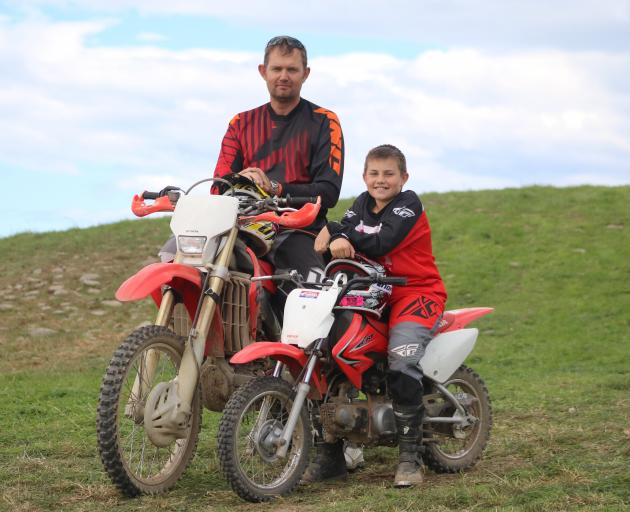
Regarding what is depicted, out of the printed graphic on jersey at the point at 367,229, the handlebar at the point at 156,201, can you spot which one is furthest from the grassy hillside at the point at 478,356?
the handlebar at the point at 156,201

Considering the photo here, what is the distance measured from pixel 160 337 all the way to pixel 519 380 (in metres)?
6.30

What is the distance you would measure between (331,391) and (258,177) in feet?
4.42

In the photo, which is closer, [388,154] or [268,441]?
[268,441]

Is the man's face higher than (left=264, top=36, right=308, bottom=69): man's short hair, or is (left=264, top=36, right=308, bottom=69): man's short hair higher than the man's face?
(left=264, top=36, right=308, bottom=69): man's short hair

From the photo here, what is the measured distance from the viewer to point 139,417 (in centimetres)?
545

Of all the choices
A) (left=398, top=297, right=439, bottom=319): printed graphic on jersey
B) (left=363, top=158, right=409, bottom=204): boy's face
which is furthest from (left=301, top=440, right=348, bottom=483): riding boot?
(left=363, top=158, right=409, bottom=204): boy's face

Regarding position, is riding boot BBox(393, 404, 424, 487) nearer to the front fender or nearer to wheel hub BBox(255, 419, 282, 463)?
the front fender

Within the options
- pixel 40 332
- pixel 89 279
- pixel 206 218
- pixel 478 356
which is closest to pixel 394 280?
pixel 206 218

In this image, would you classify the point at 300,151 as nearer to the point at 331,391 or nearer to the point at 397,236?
the point at 397,236

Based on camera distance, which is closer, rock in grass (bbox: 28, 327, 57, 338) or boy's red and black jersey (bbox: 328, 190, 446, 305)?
boy's red and black jersey (bbox: 328, 190, 446, 305)

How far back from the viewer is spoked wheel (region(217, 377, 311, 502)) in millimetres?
5199

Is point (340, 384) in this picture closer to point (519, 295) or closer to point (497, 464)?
point (497, 464)

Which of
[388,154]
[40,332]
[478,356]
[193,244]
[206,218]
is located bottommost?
[478,356]

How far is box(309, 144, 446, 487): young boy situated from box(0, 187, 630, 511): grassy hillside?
33cm
